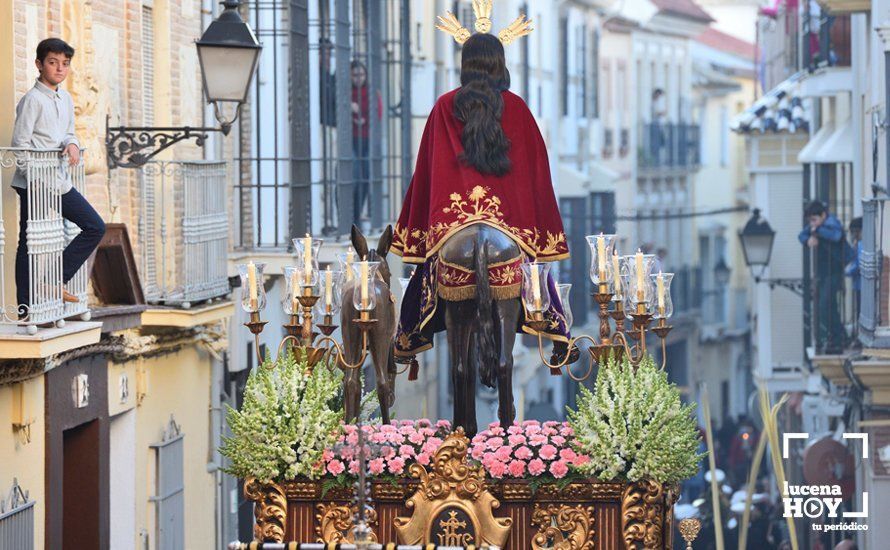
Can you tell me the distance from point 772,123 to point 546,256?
2646 centimetres

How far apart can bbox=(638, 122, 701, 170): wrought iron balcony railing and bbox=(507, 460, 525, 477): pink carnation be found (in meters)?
43.9

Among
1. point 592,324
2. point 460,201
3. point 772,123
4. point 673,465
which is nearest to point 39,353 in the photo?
point 460,201

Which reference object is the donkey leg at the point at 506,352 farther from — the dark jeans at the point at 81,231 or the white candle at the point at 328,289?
the dark jeans at the point at 81,231

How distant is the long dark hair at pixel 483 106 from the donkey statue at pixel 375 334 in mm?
620

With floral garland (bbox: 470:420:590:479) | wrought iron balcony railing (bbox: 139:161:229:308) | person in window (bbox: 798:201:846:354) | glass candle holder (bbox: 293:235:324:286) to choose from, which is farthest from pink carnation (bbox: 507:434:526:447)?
person in window (bbox: 798:201:846:354)

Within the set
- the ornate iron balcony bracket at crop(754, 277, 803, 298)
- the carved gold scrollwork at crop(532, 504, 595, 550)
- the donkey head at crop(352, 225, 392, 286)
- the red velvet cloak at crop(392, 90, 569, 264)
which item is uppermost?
the red velvet cloak at crop(392, 90, 569, 264)

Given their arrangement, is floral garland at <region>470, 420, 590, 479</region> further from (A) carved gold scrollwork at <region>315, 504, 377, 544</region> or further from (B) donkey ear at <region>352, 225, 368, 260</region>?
(B) donkey ear at <region>352, 225, 368, 260</region>

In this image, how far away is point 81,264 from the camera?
15.1 m

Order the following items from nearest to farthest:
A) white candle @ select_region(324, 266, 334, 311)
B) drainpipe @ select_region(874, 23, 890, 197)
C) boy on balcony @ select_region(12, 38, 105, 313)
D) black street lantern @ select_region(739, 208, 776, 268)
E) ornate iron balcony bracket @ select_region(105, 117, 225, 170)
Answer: white candle @ select_region(324, 266, 334, 311)
boy on balcony @ select_region(12, 38, 105, 313)
ornate iron balcony bracket @ select_region(105, 117, 225, 170)
drainpipe @ select_region(874, 23, 890, 197)
black street lantern @ select_region(739, 208, 776, 268)

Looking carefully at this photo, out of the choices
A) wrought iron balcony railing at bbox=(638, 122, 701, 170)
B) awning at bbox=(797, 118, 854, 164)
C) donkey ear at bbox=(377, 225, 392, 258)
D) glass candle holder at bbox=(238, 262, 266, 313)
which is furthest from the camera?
wrought iron balcony railing at bbox=(638, 122, 701, 170)

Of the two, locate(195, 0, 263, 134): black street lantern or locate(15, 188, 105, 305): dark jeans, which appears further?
locate(195, 0, 263, 134): black street lantern

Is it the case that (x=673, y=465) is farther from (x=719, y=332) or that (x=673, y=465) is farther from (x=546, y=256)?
(x=719, y=332)

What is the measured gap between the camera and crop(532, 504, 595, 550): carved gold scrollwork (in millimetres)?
12688

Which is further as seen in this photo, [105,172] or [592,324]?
[592,324]
